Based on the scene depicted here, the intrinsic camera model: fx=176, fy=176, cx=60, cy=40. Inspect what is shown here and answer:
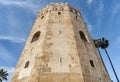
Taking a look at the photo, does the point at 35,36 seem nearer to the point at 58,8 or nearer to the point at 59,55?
the point at 59,55

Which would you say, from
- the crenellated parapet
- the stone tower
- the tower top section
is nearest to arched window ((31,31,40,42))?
the stone tower

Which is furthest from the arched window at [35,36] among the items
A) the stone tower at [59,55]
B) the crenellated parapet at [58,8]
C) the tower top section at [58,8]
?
the tower top section at [58,8]

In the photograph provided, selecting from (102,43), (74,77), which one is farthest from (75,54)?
(102,43)

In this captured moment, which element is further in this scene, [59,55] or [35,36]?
[35,36]

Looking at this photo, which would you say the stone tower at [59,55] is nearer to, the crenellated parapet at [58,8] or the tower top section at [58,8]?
the crenellated parapet at [58,8]

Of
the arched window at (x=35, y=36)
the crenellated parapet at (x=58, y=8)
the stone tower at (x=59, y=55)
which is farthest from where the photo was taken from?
the crenellated parapet at (x=58, y=8)

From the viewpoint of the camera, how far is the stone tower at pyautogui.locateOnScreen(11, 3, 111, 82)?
2038 centimetres

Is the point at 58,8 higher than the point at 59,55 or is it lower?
higher

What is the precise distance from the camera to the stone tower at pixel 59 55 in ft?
66.8

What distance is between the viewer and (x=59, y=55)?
22125 mm

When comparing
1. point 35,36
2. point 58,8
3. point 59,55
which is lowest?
point 59,55

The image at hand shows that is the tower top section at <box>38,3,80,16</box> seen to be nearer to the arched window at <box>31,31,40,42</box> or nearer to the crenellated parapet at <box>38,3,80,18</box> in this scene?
the crenellated parapet at <box>38,3,80,18</box>

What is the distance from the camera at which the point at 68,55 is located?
22.2 metres

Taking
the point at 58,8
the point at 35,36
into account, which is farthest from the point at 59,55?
the point at 58,8
